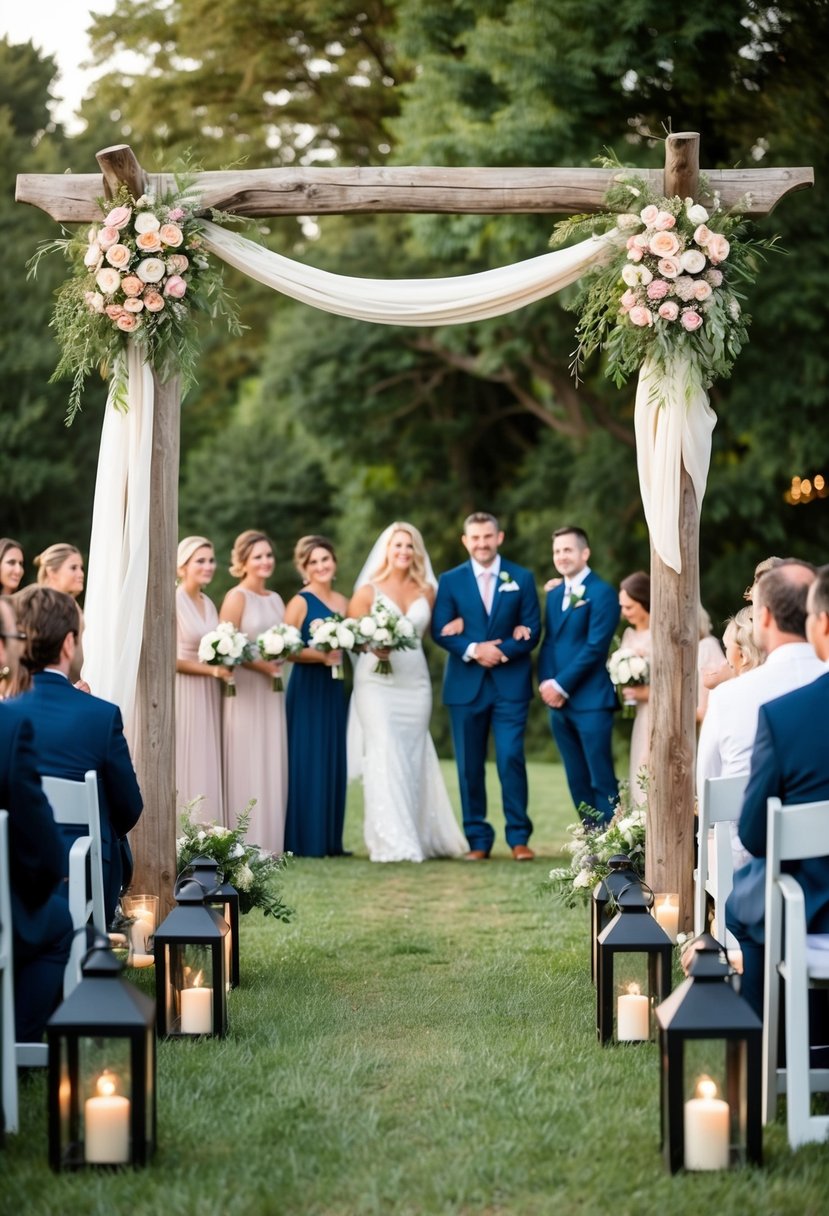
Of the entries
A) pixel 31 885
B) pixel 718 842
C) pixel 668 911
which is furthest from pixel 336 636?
pixel 31 885

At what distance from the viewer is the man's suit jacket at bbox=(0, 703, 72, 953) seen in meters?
4.13

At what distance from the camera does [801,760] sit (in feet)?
13.6

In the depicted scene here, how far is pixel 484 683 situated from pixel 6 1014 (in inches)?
256

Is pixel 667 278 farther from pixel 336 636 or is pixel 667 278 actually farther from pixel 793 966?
pixel 336 636

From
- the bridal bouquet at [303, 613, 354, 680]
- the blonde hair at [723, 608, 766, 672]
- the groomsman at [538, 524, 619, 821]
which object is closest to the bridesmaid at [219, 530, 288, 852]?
the bridal bouquet at [303, 613, 354, 680]

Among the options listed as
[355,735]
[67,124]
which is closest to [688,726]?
[355,735]

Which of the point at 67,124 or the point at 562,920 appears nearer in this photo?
the point at 562,920

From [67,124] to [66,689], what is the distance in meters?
22.2

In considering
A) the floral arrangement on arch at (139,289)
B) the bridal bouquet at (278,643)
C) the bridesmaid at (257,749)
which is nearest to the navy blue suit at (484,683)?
the bridal bouquet at (278,643)

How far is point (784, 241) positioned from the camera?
16.4m

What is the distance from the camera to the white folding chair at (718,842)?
4981mm

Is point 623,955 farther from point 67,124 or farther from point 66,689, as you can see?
point 67,124

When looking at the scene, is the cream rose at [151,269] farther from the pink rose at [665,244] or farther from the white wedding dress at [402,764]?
the white wedding dress at [402,764]

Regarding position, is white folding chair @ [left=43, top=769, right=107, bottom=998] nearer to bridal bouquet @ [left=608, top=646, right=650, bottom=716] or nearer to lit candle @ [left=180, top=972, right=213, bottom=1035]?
lit candle @ [left=180, top=972, right=213, bottom=1035]
